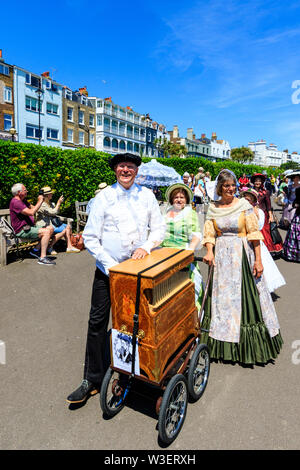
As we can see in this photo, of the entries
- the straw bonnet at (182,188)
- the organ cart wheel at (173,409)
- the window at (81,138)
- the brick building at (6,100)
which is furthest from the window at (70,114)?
the organ cart wheel at (173,409)

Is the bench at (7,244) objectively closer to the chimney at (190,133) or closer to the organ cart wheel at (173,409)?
the organ cart wheel at (173,409)

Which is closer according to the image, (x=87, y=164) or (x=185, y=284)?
(x=185, y=284)

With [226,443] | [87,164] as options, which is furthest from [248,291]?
[87,164]

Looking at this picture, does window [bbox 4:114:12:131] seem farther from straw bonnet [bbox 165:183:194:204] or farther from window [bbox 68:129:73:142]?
straw bonnet [bbox 165:183:194:204]

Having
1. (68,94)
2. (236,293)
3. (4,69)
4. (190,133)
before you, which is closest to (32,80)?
(4,69)

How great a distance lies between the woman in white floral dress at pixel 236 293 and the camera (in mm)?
3316

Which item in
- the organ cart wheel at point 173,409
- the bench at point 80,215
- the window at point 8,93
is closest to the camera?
the organ cart wheel at point 173,409

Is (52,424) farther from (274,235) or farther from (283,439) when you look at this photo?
(274,235)

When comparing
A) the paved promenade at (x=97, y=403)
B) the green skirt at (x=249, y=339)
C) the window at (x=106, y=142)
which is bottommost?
the paved promenade at (x=97, y=403)

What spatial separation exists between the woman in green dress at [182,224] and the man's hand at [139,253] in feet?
4.38

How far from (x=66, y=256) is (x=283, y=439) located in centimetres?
611

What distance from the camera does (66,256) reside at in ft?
24.6

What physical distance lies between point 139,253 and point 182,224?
1455 mm
